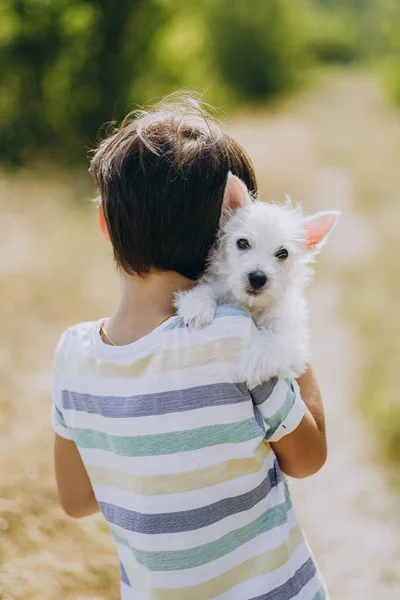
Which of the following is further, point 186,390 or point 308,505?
point 308,505

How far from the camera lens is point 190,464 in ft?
4.76

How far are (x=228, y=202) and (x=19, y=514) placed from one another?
2.03 meters

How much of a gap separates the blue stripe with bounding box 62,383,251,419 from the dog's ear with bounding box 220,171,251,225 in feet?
1.55

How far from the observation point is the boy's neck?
5.16 feet

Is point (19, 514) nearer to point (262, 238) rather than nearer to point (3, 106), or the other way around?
point (262, 238)

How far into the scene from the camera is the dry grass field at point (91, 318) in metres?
2.99

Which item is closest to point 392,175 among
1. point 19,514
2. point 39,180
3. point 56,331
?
point 39,180

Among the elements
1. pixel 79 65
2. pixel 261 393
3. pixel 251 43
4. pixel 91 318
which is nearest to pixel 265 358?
pixel 261 393

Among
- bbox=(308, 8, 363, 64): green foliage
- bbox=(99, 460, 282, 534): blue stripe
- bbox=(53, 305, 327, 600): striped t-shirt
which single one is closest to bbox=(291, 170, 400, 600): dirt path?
bbox=(53, 305, 327, 600): striped t-shirt

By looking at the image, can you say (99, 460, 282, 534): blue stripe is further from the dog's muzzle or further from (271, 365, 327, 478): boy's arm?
the dog's muzzle

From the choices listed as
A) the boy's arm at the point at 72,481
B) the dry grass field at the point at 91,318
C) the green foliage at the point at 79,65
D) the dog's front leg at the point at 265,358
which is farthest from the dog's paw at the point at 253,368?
the green foliage at the point at 79,65

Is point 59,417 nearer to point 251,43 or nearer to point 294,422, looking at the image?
point 294,422

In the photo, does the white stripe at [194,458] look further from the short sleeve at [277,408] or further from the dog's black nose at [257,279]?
the dog's black nose at [257,279]

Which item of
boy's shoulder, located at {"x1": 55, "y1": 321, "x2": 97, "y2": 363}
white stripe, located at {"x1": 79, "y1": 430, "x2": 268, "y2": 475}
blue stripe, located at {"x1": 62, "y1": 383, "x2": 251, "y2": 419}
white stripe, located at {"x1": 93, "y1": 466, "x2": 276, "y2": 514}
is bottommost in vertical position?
white stripe, located at {"x1": 93, "y1": 466, "x2": 276, "y2": 514}
